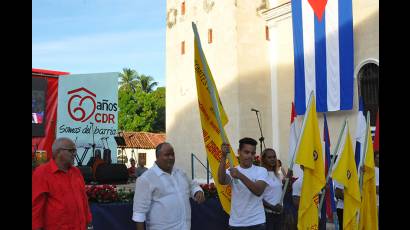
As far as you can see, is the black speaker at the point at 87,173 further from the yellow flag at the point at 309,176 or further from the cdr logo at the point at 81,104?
the yellow flag at the point at 309,176

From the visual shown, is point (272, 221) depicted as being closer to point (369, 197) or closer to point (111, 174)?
point (369, 197)

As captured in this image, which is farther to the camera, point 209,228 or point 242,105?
point 242,105

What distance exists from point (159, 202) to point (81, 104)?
11.6 meters

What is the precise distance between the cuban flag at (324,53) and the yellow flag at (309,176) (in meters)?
10.8

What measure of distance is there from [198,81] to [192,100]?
18331mm

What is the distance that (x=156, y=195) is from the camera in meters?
4.77

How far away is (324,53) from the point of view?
1727 centimetres

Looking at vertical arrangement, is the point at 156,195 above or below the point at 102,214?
above

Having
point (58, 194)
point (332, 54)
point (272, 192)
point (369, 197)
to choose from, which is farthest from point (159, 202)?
point (332, 54)

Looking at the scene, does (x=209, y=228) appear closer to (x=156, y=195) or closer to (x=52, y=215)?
(x=156, y=195)

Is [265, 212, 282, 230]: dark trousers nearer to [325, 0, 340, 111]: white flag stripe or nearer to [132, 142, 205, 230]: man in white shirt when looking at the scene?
[132, 142, 205, 230]: man in white shirt

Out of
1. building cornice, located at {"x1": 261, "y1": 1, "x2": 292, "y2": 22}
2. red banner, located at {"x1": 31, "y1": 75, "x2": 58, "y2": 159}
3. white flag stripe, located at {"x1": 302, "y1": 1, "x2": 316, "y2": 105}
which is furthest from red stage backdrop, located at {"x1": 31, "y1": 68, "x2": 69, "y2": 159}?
white flag stripe, located at {"x1": 302, "y1": 1, "x2": 316, "y2": 105}
